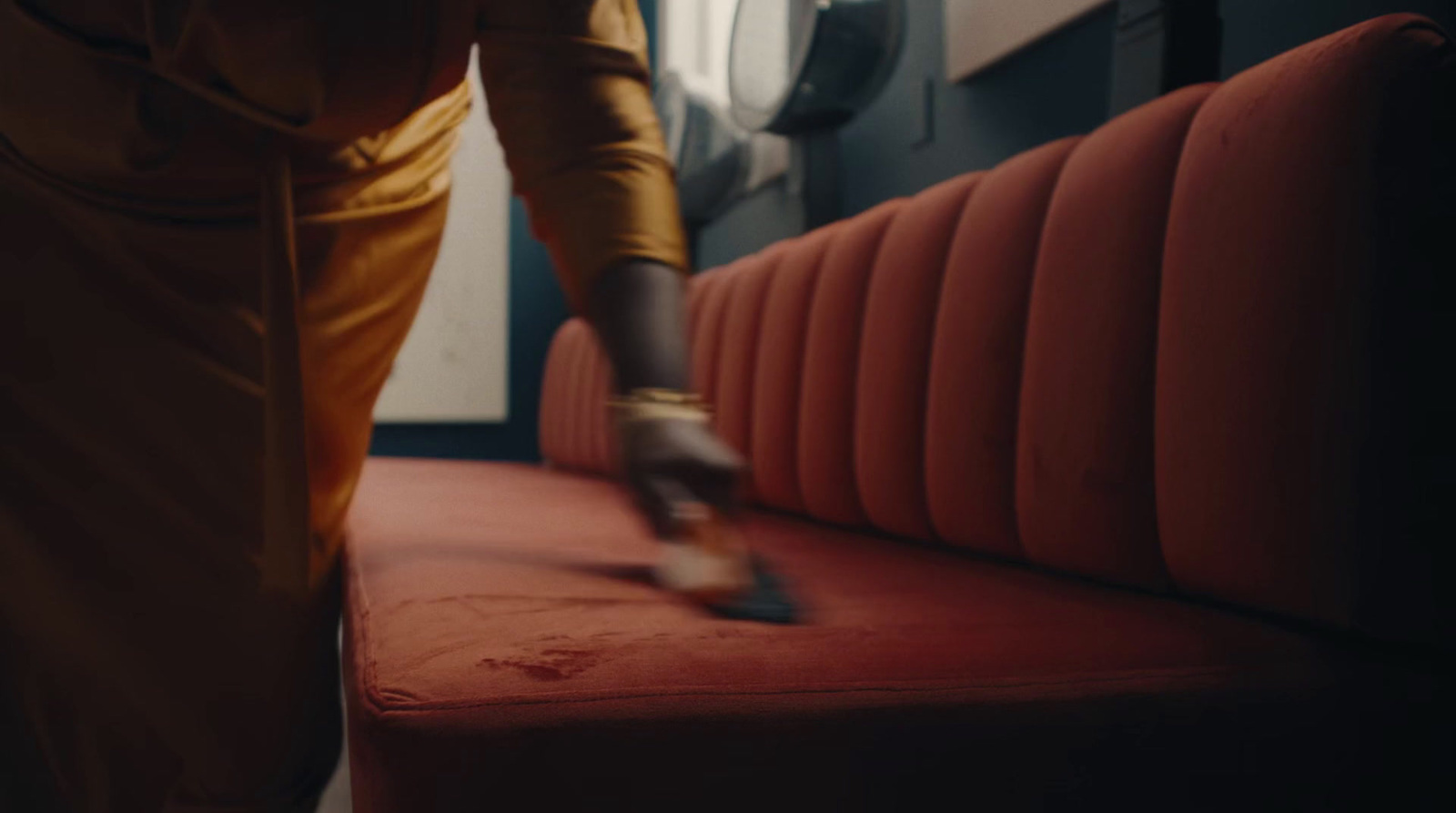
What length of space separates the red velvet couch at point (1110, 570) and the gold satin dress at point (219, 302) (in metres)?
0.14

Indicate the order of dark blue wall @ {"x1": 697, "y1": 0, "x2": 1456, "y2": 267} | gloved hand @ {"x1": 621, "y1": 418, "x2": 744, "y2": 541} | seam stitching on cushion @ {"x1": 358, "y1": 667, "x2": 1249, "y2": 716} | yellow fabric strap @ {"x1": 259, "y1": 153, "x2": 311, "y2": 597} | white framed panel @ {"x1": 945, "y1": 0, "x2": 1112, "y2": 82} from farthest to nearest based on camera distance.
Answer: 1. white framed panel @ {"x1": 945, "y1": 0, "x2": 1112, "y2": 82}
2. dark blue wall @ {"x1": 697, "y1": 0, "x2": 1456, "y2": 267}
3. yellow fabric strap @ {"x1": 259, "y1": 153, "x2": 311, "y2": 597}
4. gloved hand @ {"x1": 621, "y1": 418, "x2": 744, "y2": 541}
5. seam stitching on cushion @ {"x1": 358, "y1": 667, "x2": 1249, "y2": 716}

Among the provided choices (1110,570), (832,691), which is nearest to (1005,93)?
(1110,570)

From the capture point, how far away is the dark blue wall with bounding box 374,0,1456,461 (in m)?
1.06

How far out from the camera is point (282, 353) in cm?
83

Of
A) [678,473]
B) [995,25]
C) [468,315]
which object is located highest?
[995,25]

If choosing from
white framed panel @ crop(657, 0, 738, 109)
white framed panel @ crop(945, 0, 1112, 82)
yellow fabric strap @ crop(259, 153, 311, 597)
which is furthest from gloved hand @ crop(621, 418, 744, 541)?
white framed panel @ crop(657, 0, 738, 109)

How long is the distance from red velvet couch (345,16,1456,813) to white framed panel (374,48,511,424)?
108 inches

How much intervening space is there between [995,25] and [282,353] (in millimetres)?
1226

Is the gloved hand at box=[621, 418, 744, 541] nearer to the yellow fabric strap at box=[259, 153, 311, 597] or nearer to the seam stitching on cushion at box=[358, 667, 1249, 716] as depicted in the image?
the seam stitching on cushion at box=[358, 667, 1249, 716]

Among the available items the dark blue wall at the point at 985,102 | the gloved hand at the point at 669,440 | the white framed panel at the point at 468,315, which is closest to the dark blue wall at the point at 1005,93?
the dark blue wall at the point at 985,102

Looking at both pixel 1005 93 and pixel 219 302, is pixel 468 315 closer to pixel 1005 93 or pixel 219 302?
pixel 1005 93

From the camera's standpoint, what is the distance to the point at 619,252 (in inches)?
29.6

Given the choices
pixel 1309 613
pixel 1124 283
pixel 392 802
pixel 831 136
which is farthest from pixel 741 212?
pixel 392 802

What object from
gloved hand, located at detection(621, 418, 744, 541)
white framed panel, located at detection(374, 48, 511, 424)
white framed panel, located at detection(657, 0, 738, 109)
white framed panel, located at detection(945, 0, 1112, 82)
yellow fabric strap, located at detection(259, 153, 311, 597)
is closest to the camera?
gloved hand, located at detection(621, 418, 744, 541)
